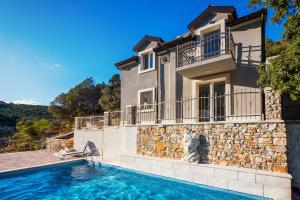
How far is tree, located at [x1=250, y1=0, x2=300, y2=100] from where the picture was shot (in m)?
6.24

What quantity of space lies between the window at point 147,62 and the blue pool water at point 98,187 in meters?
8.79

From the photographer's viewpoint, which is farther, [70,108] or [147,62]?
[70,108]

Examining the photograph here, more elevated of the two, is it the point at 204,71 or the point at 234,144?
the point at 204,71

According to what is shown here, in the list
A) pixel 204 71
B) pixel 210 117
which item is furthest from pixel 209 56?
pixel 210 117

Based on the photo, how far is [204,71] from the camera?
12.5 m

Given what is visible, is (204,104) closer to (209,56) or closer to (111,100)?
(209,56)

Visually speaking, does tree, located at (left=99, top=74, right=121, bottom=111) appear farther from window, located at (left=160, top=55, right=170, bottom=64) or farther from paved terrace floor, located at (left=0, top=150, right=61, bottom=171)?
window, located at (left=160, top=55, right=170, bottom=64)

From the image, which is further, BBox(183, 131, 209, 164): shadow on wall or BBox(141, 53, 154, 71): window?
BBox(141, 53, 154, 71): window

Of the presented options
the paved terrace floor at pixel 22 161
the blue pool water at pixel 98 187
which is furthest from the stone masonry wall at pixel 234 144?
the paved terrace floor at pixel 22 161

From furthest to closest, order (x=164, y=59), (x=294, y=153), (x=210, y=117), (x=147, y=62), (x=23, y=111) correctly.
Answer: (x=23, y=111) < (x=147, y=62) < (x=164, y=59) < (x=210, y=117) < (x=294, y=153)

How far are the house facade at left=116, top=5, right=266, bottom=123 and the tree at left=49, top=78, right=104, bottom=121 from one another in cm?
1584

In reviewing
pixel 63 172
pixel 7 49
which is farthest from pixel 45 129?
pixel 63 172

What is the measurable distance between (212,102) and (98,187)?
853cm

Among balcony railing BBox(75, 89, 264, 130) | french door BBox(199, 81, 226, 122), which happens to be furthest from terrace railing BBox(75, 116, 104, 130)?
french door BBox(199, 81, 226, 122)
